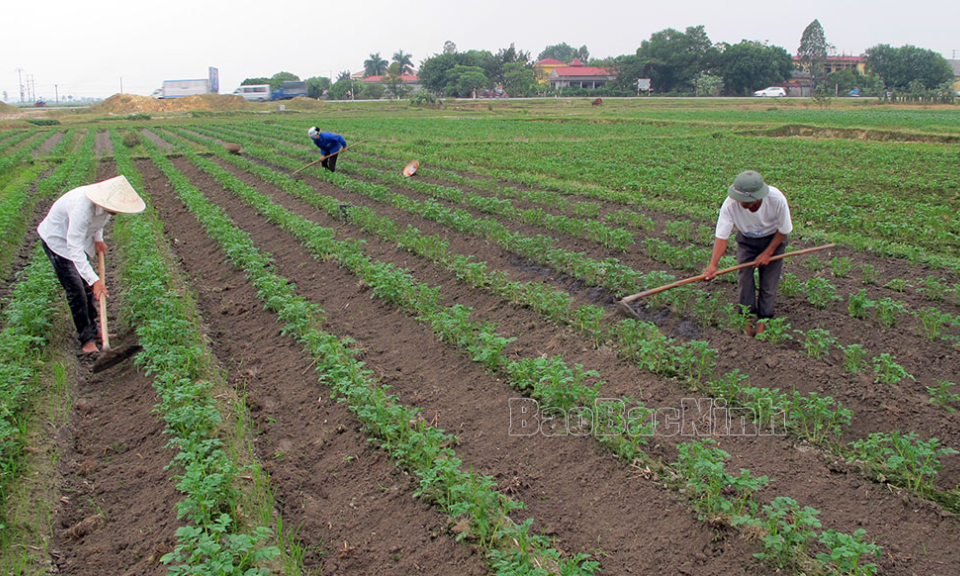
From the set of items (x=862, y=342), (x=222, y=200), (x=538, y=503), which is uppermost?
(x=222, y=200)

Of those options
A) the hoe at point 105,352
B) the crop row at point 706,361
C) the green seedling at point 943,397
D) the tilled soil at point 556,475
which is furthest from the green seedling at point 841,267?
the hoe at point 105,352

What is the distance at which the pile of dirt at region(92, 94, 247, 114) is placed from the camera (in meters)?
70.2

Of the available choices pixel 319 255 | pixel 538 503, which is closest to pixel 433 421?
pixel 538 503

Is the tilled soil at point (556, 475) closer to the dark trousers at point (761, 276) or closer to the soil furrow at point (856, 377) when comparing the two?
the soil furrow at point (856, 377)

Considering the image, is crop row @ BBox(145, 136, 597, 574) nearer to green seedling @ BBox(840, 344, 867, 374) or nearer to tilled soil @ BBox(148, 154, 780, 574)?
tilled soil @ BBox(148, 154, 780, 574)

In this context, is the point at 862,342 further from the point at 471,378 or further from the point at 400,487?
the point at 400,487

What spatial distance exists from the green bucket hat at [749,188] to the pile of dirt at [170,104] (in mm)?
71931

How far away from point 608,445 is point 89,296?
18.1ft

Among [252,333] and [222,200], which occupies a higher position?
[222,200]

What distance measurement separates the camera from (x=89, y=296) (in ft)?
22.8

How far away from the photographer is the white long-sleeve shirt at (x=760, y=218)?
6.14 meters

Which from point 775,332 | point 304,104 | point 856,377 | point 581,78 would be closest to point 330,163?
point 775,332

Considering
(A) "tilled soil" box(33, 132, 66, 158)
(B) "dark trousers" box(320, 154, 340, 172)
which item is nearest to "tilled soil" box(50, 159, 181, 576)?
(B) "dark trousers" box(320, 154, 340, 172)

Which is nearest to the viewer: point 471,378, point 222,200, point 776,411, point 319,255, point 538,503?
point 538,503
